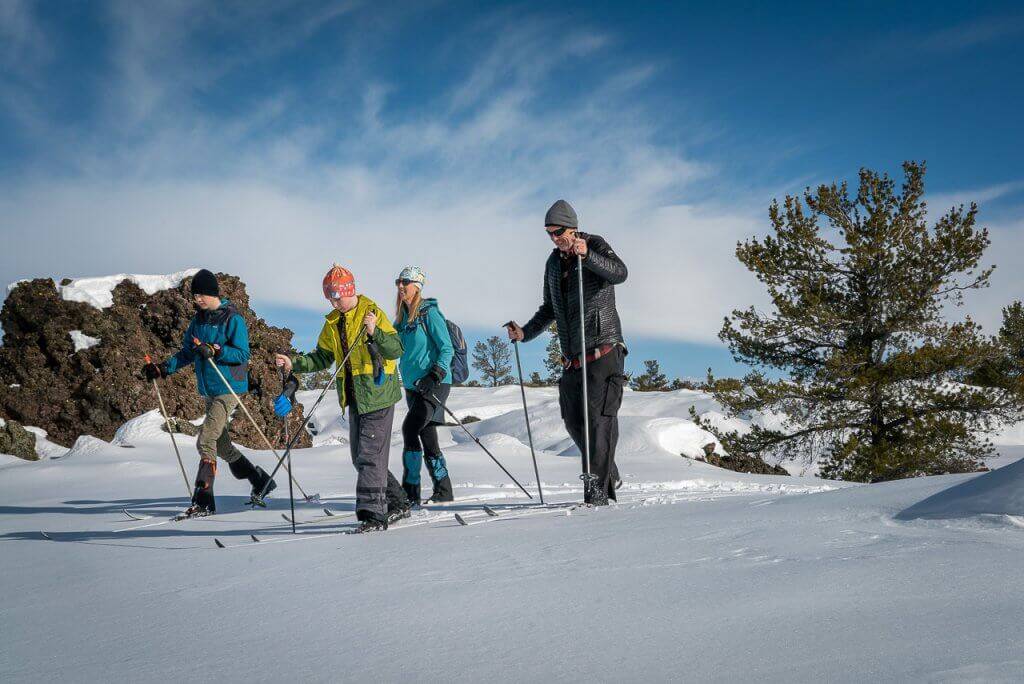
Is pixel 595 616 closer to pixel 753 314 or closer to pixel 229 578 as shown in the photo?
pixel 229 578

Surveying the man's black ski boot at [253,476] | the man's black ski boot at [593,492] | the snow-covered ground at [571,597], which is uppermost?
the man's black ski boot at [253,476]

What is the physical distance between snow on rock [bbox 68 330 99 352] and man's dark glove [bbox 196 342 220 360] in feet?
31.5

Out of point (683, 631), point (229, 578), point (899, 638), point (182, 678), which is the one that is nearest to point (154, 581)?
point (229, 578)

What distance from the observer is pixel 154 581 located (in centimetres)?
320

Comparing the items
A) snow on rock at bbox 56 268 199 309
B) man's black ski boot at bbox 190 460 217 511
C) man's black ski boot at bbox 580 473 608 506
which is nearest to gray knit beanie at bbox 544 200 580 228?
man's black ski boot at bbox 580 473 608 506

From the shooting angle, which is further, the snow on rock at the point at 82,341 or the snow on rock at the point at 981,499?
the snow on rock at the point at 82,341

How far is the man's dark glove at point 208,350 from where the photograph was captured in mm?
5941

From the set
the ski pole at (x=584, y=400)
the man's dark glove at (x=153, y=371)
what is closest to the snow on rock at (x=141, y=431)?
the man's dark glove at (x=153, y=371)

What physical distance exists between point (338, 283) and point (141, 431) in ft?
25.2

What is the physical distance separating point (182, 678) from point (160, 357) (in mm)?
13377

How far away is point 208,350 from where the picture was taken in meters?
5.95

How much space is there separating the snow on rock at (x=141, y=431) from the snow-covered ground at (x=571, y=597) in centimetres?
616

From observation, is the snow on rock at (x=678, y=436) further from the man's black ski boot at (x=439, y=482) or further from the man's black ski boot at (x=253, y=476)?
the man's black ski boot at (x=253, y=476)

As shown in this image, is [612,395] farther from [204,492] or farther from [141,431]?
[141,431]
